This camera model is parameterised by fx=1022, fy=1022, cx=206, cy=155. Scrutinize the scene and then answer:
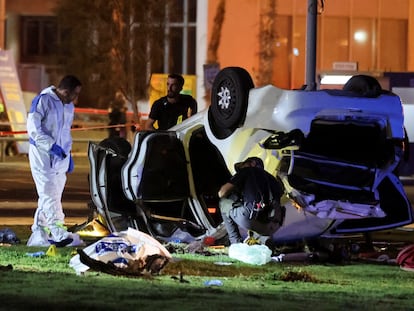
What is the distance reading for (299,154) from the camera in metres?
9.12

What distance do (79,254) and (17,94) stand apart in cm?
2279

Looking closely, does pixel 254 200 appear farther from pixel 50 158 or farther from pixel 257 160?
pixel 50 158

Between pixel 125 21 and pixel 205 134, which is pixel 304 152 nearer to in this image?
pixel 205 134

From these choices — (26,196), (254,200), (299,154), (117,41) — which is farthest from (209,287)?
(117,41)

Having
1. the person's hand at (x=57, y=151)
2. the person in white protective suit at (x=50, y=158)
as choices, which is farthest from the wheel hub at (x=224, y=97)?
the person's hand at (x=57, y=151)

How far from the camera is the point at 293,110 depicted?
898cm

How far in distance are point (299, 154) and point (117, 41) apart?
24.9 metres

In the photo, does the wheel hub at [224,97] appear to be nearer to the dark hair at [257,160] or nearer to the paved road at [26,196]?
the dark hair at [257,160]

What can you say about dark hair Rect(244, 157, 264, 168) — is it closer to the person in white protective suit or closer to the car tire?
the car tire

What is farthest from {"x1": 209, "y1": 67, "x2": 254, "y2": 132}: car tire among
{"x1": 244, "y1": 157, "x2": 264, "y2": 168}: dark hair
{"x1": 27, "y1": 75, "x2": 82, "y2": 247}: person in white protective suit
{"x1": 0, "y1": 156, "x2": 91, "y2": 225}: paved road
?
{"x1": 0, "y1": 156, "x2": 91, "y2": 225}: paved road

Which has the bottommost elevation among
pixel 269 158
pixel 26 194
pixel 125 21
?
pixel 26 194

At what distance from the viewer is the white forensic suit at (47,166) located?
33.8 ft

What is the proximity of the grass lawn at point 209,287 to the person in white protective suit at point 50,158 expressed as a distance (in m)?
0.71

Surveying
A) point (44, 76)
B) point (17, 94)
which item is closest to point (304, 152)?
point (17, 94)
